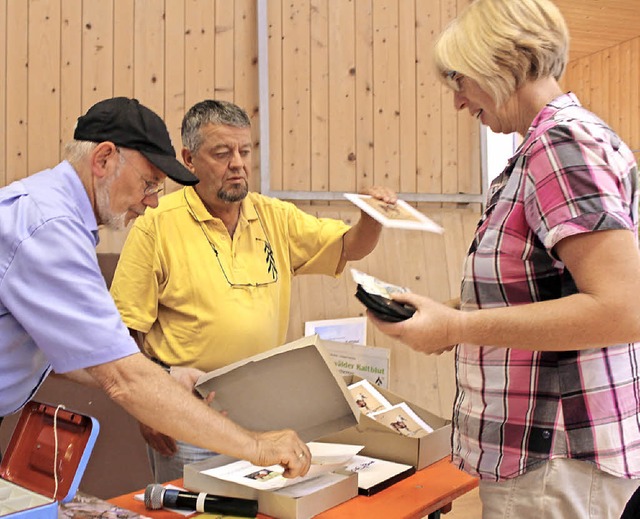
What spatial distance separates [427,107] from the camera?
192 inches

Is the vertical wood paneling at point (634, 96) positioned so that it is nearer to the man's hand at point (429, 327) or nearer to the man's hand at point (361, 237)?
the man's hand at point (361, 237)

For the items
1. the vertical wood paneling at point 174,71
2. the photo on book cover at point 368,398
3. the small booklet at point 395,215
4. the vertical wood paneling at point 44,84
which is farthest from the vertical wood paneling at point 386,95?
the photo on book cover at point 368,398

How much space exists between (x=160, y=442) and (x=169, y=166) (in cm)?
100

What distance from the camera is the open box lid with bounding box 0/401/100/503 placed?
4.82ft

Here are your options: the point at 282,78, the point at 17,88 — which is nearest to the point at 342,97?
the point at 282,78

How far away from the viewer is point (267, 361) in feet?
5.78

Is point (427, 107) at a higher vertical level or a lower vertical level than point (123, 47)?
lower

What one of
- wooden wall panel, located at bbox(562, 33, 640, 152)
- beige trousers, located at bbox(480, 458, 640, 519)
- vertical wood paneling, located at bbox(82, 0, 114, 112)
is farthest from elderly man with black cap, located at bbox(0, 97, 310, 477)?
wooden wall panel, located at bbox(562, 33, 640, 152)

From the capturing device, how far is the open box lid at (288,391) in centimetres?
175

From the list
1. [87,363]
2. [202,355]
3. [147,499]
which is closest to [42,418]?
[87,363]

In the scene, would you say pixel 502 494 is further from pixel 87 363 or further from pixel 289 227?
pixel 289 227

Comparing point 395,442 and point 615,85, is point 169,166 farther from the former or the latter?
point 615,85

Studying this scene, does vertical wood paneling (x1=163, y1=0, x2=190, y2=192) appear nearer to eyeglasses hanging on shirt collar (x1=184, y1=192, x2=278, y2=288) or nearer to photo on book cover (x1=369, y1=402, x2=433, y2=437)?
eyeglasses hanging on shirt collar (x1=184, y1=192, x2=278, y2=288)

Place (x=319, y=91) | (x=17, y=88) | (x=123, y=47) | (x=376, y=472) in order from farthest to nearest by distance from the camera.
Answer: (x=319, y=91)
(x=123, y=47)
(x=17, y=88)
(x=376, y=472)
